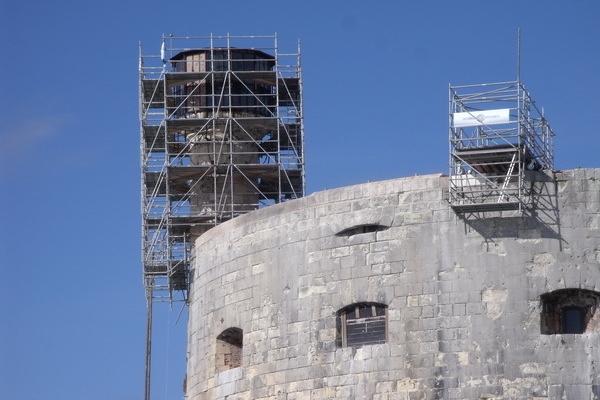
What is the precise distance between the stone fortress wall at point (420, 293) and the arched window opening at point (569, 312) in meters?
0.07

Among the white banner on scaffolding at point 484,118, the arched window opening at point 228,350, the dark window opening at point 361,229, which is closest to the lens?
the white banner on scaffolding at point 484,118

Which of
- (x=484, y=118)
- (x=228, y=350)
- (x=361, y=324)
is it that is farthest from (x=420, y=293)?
(x=228, y=350)

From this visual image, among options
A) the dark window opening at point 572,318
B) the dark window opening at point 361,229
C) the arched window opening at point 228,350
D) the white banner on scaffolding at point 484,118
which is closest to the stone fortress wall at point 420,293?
the dark window opening at point 361,229

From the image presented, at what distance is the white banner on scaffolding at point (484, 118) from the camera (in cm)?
3625

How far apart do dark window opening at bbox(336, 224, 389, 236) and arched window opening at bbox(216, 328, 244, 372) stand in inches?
152

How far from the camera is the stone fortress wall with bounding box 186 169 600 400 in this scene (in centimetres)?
3522

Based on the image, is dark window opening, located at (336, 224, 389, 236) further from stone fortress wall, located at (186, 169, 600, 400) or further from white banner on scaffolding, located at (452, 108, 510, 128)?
white banner on scaffolding, located at (452, 108, 510, 128)

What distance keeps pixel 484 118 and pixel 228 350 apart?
8040 millimetres

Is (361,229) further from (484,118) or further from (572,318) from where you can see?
(572,318)

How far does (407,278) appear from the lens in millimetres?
36406

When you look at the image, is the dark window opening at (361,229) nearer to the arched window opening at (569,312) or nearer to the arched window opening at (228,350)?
the arched window opening at (569,312)

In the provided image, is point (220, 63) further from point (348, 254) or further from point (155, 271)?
point (348, 254)

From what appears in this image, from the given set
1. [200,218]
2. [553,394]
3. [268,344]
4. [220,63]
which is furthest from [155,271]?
[553,394]

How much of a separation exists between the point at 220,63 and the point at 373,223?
40.4ft
